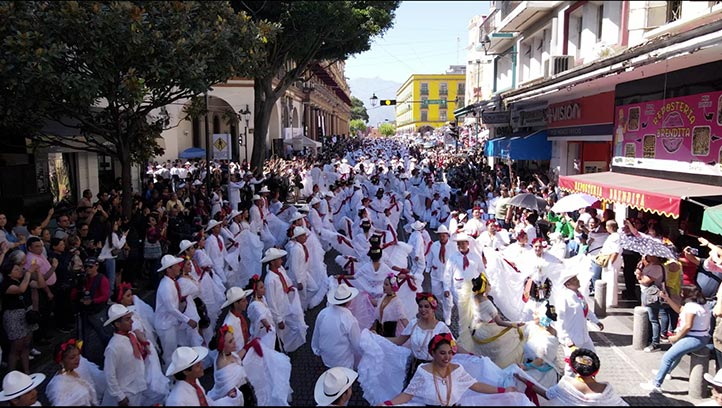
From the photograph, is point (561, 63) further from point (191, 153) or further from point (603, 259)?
point (191, 153)

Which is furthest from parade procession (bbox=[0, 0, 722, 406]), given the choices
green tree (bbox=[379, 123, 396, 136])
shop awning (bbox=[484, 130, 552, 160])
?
green tree (bbox=[379, 123, 396, 136])

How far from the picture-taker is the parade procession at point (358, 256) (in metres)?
5.30

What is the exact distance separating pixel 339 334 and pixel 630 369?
3.86m

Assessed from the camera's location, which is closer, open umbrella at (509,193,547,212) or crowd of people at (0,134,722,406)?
crowd of people at (0,134,722,406)

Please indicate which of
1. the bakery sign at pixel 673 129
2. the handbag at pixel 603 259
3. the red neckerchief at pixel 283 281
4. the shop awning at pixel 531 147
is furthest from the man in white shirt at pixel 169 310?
the shop awning at pixel 531 147

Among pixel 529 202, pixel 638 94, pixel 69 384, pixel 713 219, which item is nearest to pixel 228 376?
pixel 69 384

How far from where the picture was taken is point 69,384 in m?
4.61

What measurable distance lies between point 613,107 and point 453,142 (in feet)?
104

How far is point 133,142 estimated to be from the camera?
512 inches

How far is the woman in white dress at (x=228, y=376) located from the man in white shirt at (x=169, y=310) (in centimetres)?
199

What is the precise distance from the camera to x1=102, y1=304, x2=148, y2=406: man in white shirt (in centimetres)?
524

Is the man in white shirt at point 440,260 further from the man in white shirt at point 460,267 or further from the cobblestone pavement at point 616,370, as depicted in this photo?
the cobblestone pavement at point 616,370

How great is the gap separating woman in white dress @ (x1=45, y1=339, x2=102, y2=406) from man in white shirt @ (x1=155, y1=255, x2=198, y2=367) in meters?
1.82

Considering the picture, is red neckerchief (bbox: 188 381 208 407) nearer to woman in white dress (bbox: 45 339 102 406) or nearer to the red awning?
woman in white dress (bbox: 45 339 102 406)
